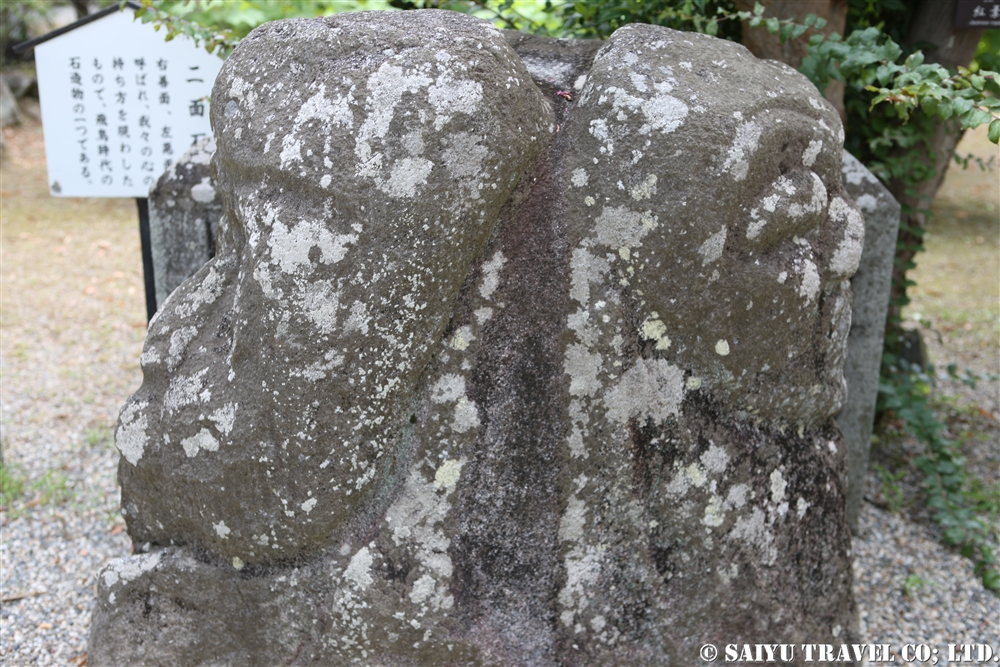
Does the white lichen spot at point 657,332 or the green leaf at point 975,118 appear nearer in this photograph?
the white lichen spot at point 657,332

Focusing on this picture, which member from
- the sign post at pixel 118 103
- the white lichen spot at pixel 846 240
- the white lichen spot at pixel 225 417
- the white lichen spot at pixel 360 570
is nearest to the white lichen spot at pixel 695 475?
the white lichen spot at pixel 846 240

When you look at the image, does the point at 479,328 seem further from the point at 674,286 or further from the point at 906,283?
the point at 906,283

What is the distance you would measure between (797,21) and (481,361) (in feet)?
5.36

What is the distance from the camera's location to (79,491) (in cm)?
290

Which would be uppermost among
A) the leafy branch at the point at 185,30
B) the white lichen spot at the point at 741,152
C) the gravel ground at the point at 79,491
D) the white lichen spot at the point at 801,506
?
the white lichen spot at the point at 741,152

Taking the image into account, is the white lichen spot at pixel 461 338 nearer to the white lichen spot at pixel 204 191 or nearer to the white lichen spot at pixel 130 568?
the white lichen spot at pixel 130 568

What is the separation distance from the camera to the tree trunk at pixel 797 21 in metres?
2.51

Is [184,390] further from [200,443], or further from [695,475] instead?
[695,475]

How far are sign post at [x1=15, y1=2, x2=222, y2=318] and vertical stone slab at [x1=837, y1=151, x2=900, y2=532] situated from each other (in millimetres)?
2047

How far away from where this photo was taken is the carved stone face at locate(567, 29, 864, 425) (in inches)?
59.8

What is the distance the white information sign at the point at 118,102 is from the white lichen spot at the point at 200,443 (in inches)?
61.6

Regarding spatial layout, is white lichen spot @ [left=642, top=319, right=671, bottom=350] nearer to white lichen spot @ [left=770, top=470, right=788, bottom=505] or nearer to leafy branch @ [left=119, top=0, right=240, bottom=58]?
white lichen spot @ [left=770, top=470, right=788, bottom=505]

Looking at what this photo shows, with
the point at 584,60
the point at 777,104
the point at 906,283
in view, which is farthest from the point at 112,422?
the point at 906,283

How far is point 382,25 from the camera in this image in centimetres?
155
